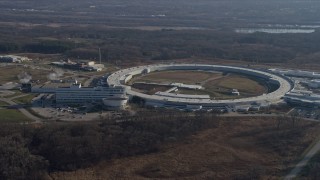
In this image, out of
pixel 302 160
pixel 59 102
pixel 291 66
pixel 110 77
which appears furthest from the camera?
pixel 291 66

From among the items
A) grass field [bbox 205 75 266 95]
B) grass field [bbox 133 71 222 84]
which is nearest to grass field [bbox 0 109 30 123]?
grass field [bbox 133 71 222 84]

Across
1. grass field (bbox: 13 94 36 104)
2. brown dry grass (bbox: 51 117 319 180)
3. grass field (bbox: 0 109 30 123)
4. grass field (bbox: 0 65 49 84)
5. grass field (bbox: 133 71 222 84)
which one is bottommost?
brown dry grass (bbox: 51 117 319 180)

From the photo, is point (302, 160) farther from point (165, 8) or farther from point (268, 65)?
point (165, 8)

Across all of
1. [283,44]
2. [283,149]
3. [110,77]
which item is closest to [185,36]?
[283,44]

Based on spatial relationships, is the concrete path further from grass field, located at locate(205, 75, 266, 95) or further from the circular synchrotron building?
grass field, located at locate(205, 75, 266, 95)

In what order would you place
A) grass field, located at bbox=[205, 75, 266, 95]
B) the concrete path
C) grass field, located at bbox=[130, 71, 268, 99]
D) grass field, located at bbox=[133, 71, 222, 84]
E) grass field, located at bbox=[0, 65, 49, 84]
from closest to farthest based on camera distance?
the concrete path
grass field, located at bbox=[130, 71, 268, 99]
grass field, located at bbox=[205, 75, 266, 95]
grass field, located at bbox=[0, 65, 49, 84]
grass field, located at bbox=[133, 71, 222, 84]

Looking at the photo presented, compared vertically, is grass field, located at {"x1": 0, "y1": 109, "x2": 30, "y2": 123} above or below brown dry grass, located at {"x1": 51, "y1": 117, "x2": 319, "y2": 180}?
above

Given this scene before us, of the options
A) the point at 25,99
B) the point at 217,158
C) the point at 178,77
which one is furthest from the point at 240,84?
the point at 25,99
